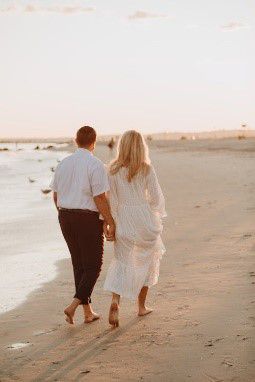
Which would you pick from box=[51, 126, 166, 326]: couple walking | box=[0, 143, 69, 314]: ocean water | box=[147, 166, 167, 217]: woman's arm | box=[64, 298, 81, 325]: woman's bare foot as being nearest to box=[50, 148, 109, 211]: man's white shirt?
box=[51, 126, 166, 326]: couple walking

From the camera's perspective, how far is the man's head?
22.6 feet

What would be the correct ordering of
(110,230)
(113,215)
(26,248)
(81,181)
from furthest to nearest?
(26,248) → (113,215) → (110,230) → (81,181)

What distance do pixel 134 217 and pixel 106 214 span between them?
1.04 ft

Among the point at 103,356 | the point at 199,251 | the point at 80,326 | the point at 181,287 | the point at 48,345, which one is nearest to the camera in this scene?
the point at 103,356

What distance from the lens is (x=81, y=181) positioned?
673 centimetres

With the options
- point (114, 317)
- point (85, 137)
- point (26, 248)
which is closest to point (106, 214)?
point (85, 137)

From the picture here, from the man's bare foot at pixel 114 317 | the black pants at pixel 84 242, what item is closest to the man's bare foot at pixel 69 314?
the black pants at pixel 84 242

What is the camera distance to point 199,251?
33.7 ft

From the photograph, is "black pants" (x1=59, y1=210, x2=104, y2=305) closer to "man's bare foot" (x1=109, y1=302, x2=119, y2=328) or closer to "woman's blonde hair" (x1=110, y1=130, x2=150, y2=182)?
"man's bare foot" (x1=109, y1=302, x2=119, y2=328)

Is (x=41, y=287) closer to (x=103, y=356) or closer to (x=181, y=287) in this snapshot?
(x=181, y=287)

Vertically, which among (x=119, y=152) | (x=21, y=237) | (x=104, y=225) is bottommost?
(x=21, y=237)

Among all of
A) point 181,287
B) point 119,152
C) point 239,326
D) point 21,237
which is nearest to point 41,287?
point 181,287

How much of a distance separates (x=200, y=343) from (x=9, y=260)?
16.5ft

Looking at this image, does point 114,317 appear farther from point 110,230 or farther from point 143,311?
point 110,230
